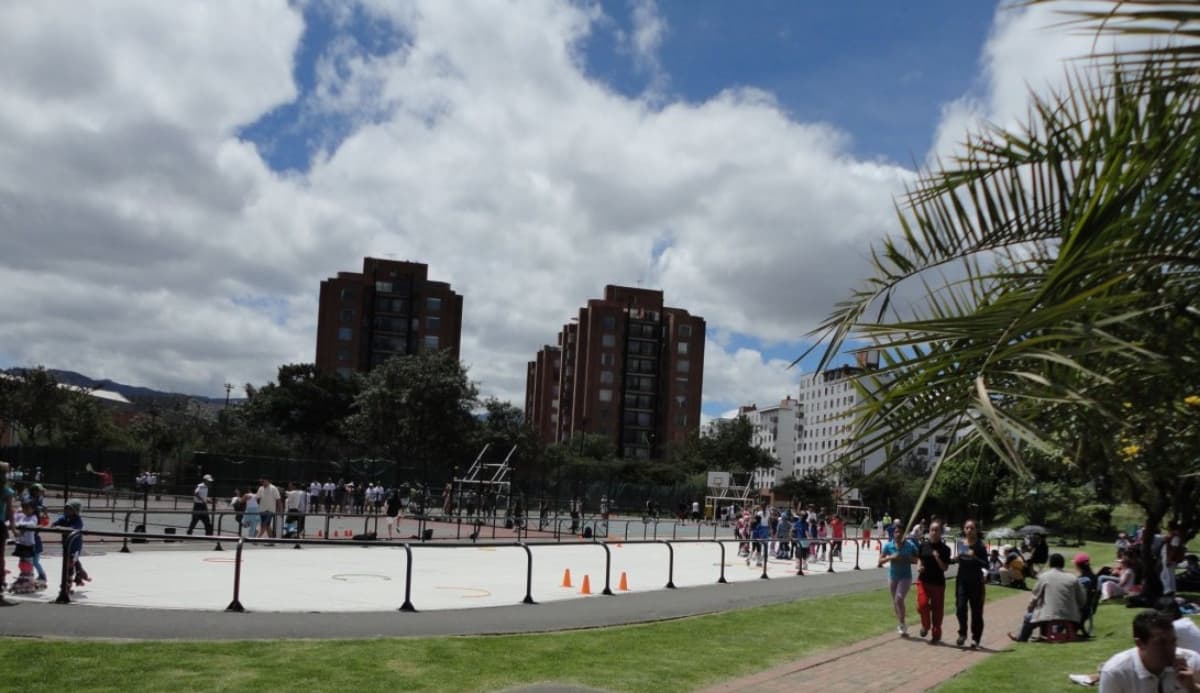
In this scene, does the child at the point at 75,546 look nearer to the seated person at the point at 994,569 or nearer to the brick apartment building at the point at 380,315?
the seated person at the point at 994,569

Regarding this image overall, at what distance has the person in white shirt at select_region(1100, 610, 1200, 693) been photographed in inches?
237

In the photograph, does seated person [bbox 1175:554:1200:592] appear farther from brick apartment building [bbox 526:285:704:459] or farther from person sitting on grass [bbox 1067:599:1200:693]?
brick apartment building [bbox 526:285:704:459]

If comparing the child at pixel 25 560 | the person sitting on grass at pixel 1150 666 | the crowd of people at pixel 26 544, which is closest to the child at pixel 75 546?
the crowd of people at pixel 26 544

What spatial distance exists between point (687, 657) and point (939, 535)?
4.61 m

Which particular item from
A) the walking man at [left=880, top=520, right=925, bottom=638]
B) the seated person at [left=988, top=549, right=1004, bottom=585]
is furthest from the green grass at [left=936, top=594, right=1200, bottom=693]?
the seated person at [left=988, top=549, right=1004, bottom=585]

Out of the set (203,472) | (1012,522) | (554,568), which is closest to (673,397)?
(1012,522)

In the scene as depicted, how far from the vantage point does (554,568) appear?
79.7 feet

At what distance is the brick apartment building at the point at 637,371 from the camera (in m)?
126

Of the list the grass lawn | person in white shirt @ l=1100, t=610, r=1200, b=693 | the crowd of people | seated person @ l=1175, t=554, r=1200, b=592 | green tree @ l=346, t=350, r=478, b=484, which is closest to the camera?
person in white shirt @ l=1100, t=610, r=1200, b=693

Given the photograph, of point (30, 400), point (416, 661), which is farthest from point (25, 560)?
point (30, 400)

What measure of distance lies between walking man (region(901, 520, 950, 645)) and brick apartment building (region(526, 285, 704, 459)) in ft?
361

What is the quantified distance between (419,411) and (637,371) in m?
60.0

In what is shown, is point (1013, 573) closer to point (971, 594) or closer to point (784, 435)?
point (971, 594)

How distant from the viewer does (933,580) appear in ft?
47.0
